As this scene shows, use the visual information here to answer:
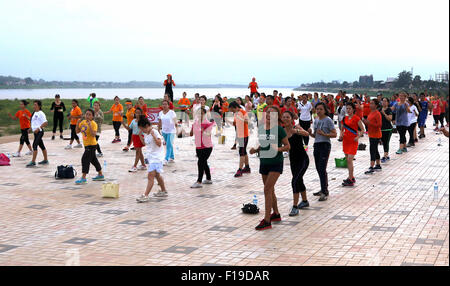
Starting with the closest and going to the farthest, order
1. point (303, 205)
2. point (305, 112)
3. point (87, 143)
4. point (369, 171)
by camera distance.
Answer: point (303, 205), point (87, 143), point (369, 171), point (305, 112)

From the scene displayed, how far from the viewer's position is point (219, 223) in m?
8.79

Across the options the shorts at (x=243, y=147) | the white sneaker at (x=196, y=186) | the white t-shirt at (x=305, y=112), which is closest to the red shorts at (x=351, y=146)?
the shorts at (x=243, y=147)

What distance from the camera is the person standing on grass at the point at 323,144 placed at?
10461mm

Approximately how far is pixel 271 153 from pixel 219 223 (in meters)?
1.46

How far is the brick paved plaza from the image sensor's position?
6984 mm

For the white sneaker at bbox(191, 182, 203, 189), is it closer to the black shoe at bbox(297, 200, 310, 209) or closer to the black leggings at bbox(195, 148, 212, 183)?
the black leggings at bbox(195, 148, 212, 183)

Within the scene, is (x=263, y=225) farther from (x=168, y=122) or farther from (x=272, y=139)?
(x=168, y=122)

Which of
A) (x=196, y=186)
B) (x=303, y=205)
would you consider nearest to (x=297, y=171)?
(x=303, y=205)

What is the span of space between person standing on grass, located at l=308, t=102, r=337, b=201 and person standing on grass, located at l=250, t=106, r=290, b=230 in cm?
209

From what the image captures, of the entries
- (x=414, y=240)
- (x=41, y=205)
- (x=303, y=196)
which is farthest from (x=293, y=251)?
(x=41, y=205)

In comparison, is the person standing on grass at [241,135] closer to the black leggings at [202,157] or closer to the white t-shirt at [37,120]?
the black leggings at [202,157]

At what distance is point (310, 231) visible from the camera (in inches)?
323

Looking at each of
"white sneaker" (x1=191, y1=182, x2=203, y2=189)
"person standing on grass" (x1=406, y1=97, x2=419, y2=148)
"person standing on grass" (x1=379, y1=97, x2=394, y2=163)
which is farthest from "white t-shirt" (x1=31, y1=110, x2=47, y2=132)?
"person standing on grass" (x1=406, y1=97, x2=419, y2=148)
